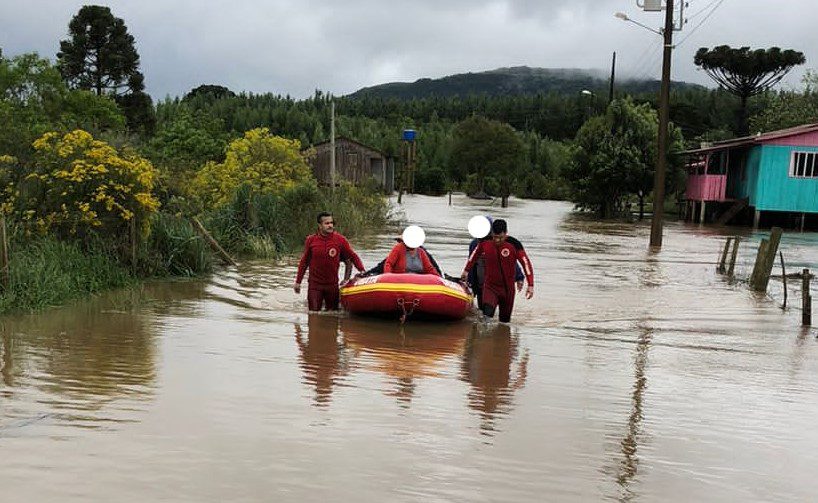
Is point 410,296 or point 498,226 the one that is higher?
point 498,226

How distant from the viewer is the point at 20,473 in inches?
199

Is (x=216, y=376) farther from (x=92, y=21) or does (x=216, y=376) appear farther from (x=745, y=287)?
(x=92, y=21)

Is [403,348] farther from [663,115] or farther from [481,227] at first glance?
[663,115]

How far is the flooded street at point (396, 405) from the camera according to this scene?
5.25 m

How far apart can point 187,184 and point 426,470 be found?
20980mm

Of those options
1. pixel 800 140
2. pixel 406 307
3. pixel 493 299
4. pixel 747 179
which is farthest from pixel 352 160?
pixel 406 307

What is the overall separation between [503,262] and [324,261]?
2.45 metres

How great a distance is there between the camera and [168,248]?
625 inches

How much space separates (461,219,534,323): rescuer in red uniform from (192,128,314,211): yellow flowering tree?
14.2 metres

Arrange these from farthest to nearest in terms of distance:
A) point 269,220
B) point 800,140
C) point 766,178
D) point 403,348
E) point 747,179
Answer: point 747,179, point 766,178, point 800,140, point 269,220, point 403,348

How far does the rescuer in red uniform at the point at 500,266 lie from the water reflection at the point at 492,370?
0.39m

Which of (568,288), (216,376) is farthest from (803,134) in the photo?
(216,376)

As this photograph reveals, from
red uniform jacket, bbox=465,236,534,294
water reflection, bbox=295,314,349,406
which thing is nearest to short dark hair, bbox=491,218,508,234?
red uniform jacket, bbox=465,236,534,294

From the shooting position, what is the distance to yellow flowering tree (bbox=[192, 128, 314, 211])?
25719mm
